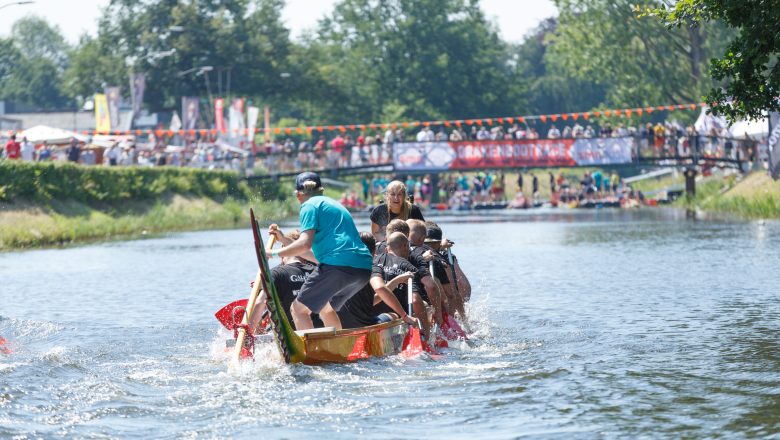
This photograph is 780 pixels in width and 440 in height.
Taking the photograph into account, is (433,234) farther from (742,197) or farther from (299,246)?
(742,197)

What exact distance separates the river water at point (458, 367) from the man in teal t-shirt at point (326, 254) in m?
0.60

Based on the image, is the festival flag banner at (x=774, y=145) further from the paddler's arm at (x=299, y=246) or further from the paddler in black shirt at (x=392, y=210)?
the paddler's arm at (x=299, y=246)

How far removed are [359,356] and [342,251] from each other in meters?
1.15

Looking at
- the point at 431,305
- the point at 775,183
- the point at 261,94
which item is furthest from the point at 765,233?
the point at 261,94

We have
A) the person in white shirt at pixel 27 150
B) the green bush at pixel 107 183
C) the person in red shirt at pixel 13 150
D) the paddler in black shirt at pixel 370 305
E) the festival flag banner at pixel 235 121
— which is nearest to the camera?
the paddler in black shirt at pixel 370 305

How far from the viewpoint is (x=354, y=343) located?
1370cm

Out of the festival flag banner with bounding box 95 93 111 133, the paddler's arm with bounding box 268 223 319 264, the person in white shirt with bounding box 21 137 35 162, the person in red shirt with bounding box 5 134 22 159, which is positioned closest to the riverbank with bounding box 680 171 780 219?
the person in red shirt with bounding box 5 134 22 159

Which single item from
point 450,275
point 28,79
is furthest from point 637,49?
point 28,79

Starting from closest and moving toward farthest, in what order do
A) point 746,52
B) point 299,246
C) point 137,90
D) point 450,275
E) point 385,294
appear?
point 299,246 < point 385,294 < point 450,275 < point 746,52 < point 137,90

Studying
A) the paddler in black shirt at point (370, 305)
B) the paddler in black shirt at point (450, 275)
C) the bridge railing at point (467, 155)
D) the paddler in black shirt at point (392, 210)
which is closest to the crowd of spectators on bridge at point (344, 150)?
the bridge railing at point (467, 155)

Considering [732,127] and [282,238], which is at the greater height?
[732,127]

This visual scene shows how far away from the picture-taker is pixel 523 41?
507 feet

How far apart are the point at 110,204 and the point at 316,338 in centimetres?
3766

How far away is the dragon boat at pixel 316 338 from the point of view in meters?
12.6
